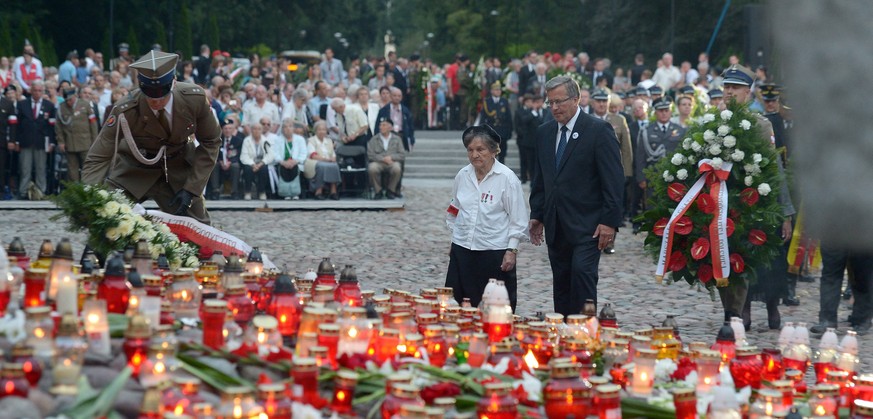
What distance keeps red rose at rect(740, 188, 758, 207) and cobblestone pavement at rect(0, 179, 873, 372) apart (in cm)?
114

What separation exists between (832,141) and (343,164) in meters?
20.2

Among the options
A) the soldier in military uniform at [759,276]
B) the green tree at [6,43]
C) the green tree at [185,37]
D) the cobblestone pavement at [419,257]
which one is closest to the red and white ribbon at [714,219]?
the soldier in military uniform at [759,276]

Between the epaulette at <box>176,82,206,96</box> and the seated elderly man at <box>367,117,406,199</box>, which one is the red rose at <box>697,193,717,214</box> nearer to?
the epaulette at <box>176,82,206,96</box>

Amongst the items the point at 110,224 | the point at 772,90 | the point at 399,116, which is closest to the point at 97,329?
the point at 772,90

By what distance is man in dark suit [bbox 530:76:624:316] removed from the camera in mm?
9477

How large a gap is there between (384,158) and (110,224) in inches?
560

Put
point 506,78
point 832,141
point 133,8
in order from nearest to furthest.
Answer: point 832,141 → point 506,78 → point 133,8

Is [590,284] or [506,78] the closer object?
[590,284]

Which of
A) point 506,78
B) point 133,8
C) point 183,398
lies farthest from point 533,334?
point 133,8

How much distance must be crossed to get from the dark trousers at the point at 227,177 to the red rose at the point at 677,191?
42.7 ft

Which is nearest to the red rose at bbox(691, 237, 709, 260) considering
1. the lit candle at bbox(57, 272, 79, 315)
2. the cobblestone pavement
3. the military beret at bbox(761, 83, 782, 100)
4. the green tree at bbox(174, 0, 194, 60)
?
the cobblestone pavement

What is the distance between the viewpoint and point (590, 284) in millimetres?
9461

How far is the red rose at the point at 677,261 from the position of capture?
37.1 ft

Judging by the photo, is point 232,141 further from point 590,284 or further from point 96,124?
point 590,284
